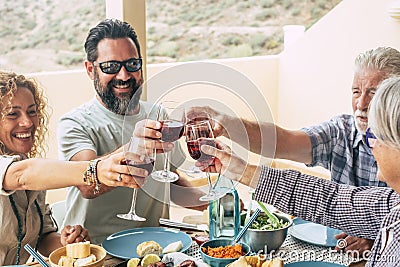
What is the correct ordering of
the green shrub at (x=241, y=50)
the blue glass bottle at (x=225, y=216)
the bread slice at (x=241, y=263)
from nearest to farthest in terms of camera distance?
the bread slice at (x=241, y=263)
the blue glass bottle at (x=225, y=216)
the green shrub at (x=241, y=50)

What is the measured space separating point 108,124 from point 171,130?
73cm

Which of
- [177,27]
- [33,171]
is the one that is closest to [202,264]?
[33,171]

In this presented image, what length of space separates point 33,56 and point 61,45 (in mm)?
452

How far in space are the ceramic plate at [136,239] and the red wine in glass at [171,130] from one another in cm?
40

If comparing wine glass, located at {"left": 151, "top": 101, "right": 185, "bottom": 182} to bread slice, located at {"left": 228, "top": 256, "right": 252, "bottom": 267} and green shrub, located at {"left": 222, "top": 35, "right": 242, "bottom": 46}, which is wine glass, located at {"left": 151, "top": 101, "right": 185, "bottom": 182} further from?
green shrub, located at {"left": 222, "top": 35, "right": 242, "bottom": 46}

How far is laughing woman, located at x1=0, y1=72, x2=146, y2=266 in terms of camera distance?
212cm

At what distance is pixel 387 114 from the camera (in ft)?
5.09

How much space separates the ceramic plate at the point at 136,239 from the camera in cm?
202

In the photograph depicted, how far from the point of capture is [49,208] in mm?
2334

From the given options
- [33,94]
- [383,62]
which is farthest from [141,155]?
[383,62]

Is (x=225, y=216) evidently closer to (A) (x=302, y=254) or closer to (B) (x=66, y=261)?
(A) (x=302, y=254)

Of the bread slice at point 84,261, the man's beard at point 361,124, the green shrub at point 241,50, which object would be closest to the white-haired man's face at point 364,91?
the man's beard at point 361,124

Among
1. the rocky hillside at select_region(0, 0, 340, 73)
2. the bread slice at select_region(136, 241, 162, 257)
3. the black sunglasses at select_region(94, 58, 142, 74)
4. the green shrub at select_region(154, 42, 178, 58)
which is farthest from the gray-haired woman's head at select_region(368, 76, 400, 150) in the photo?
the green shrub at select_region(154, 42, 178, 58)

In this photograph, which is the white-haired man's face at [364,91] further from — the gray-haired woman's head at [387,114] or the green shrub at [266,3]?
the green shrub at [266,3]
